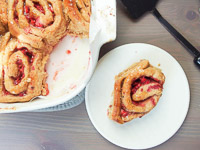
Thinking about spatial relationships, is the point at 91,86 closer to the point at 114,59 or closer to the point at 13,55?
the point at 114,59

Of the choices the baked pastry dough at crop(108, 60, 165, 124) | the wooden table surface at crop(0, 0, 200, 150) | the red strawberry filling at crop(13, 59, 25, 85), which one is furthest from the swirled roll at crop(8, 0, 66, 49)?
the baked pastry dough at crop(108, 60, 165, 124)

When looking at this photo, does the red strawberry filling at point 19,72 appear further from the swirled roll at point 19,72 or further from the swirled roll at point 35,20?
the swirled roll at point 35,20

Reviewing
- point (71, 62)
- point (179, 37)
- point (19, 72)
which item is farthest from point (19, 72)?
point (179, 37)

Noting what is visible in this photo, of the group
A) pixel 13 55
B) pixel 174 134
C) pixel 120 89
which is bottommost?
pixel 174 134

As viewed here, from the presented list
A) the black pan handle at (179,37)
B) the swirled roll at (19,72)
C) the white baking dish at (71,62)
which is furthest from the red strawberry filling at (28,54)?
the black pan handle at (179,37)

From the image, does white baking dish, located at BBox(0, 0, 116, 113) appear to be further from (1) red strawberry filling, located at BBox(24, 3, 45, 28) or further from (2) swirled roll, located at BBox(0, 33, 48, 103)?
(1) red strawberry filling, located at BBox(24, 3, 45, 28)

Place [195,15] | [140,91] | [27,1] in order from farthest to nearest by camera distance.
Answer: [195,15], [27,1], [140,91]

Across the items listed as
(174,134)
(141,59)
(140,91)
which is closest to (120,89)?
(140,91)
